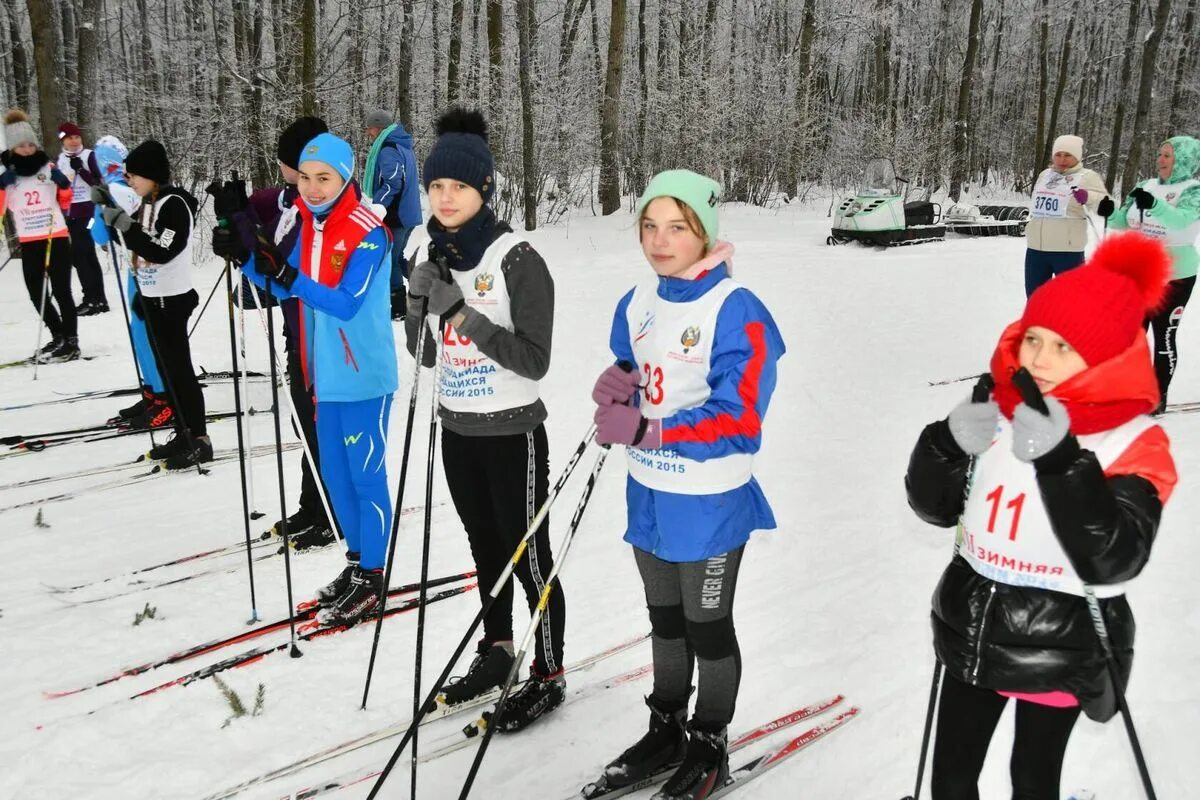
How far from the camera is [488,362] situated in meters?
2.74

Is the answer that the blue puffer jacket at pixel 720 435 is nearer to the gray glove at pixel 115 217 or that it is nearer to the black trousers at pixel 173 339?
the gray glove at pixel 115 217

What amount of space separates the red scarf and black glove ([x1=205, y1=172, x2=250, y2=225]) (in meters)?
2.79

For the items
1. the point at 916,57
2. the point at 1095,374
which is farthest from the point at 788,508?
the point at 916,57

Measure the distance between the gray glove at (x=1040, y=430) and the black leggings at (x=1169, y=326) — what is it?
4.68 m

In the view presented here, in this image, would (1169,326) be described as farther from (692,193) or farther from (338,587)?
(338,587)

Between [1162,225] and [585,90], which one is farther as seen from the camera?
[585,90]

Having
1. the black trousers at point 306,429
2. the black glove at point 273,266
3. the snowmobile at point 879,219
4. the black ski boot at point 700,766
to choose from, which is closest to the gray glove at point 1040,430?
the black ski boot at point 700,766

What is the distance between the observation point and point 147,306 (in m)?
5.12

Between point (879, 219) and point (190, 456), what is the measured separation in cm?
1050

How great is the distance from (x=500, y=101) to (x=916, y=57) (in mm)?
22897

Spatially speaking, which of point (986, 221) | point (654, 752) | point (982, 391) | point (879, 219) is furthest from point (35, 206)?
point (986, 221)

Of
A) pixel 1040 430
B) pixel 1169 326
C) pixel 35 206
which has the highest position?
pixel 35 206

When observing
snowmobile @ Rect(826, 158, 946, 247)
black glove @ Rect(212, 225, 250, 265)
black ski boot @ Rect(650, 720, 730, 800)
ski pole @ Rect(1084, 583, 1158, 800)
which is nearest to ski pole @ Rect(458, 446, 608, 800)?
black ski boot @ Rect(650, 720, 730, 800)

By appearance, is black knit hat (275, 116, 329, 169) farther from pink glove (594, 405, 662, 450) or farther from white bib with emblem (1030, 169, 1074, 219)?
white bib with emblem (1030, 169, 1074, 219)
